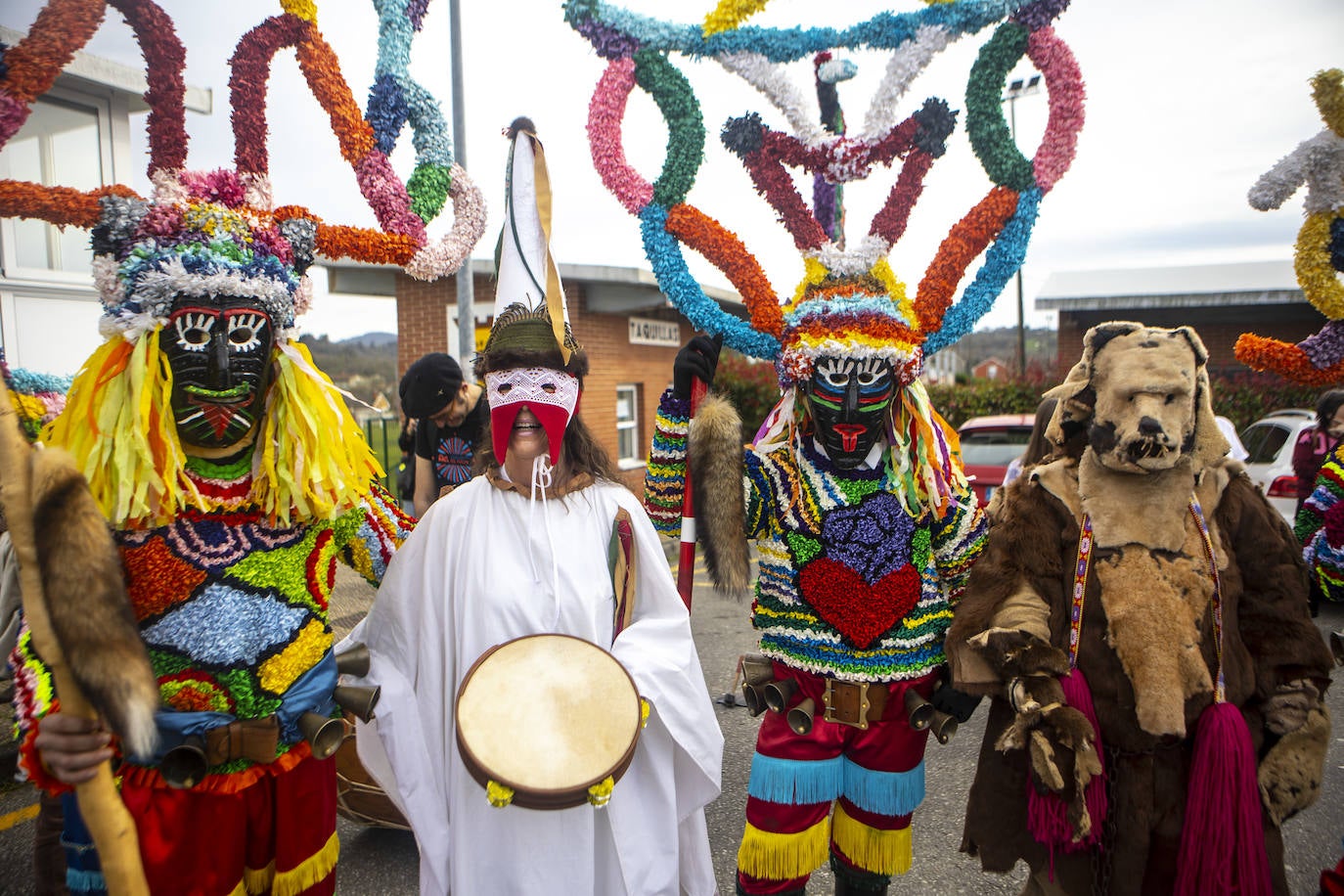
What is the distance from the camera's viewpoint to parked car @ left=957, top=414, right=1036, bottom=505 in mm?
7215

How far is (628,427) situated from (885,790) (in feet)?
32.8

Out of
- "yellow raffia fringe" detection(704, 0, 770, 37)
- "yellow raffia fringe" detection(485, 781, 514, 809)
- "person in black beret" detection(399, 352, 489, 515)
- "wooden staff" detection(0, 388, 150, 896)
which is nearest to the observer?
"wooden staff" detection(0, 388, 150, 896)

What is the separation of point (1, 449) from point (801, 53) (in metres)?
2.55

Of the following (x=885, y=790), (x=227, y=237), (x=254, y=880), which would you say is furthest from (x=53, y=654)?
(x=885, y=790)

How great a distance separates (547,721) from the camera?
193 cm

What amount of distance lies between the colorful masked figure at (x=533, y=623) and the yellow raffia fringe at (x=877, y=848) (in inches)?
21.1

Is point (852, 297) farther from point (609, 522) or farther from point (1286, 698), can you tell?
point (1286, 698)

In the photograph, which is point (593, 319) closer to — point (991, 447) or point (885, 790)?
point (991, 447)

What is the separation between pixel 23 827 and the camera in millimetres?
3477

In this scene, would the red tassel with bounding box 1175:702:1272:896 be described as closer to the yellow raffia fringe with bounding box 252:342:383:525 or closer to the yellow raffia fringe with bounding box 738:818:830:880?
the yellow raffia fringe with bounding box 738:818:830:880

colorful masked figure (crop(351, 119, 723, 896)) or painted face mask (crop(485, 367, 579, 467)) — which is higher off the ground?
painted face mask (crop(485, 367, 579, 467))

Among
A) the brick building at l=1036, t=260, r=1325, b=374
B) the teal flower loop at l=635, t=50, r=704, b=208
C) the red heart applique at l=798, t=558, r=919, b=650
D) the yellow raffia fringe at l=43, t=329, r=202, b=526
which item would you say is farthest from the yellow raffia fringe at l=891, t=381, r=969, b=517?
the brick building at l=1036, t=260, r=1325, b=374

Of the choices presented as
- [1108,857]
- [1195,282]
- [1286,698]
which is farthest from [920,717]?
[1195,282]

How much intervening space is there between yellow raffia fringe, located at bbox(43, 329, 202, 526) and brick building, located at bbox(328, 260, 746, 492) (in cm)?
724
